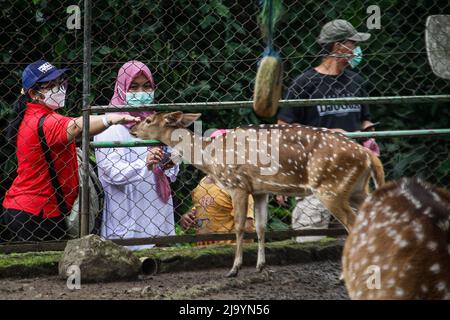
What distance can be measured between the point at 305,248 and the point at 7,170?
2298 millimetres

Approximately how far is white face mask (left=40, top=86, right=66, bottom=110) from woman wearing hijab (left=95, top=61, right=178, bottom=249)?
1.35ft

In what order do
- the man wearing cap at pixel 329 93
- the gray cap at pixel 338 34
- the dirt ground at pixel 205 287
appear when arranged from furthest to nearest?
the gray cap at pixel 338 34 < the man wearing cap at pixel 329 93 < the dirt ground at pixel 205 287

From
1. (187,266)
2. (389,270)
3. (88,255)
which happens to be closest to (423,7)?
(187,266)

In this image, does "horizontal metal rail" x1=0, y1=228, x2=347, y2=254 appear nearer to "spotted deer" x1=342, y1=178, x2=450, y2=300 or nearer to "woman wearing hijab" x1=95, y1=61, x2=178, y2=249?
"woman wearing hijab" x1=95, y1=61, x2=178, y2=249

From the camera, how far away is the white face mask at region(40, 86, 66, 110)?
651 cm

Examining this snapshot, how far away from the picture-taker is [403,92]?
28.9 ft

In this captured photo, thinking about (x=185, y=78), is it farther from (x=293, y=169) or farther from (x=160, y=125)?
(x=293, y=169)

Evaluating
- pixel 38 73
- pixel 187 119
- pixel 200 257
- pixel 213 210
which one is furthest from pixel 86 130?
pixel 213 210

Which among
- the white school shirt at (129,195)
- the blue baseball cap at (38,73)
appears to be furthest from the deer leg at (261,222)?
the blue baseball cap at (38,73)

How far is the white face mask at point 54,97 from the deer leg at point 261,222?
139 cm

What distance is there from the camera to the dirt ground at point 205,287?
5594 millimetres

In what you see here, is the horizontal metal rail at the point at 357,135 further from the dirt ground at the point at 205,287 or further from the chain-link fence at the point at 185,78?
the dirt ground at the point at 205,287

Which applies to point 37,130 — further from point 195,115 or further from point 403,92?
point 403,92
